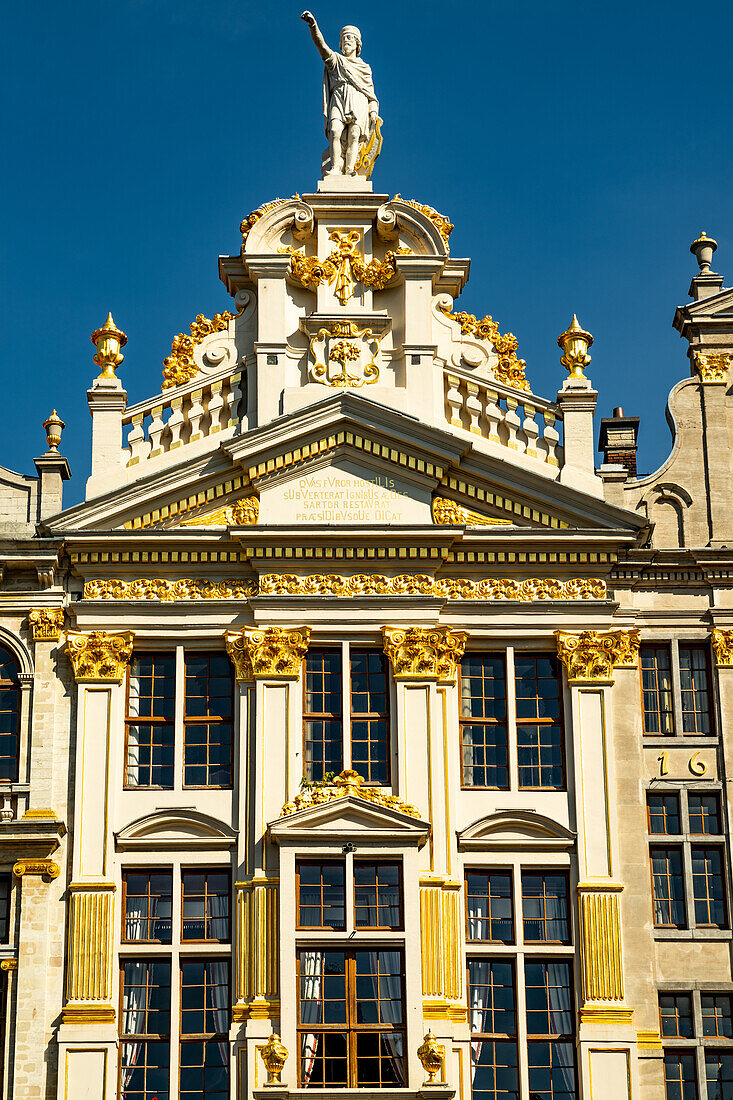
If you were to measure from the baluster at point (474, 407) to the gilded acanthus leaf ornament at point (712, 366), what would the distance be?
396 cm

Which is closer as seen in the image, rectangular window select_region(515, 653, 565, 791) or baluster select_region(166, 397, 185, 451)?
rectangular window select_region(515, 653, 565, 791)

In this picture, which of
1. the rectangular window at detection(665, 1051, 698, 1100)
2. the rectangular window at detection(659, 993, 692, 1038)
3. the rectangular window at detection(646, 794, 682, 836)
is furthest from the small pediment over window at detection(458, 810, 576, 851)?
the rectangular window at detection(665, 1051, 698, 1100)

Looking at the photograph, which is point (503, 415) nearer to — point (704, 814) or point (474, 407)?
point (474, 407)

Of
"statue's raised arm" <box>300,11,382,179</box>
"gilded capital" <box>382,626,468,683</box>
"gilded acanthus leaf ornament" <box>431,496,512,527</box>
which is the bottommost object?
"gilded capital" <box>382,626,468,683</box>

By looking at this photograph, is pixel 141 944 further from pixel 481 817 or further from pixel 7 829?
pixel 481 817

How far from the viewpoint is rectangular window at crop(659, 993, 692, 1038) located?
1442 inches

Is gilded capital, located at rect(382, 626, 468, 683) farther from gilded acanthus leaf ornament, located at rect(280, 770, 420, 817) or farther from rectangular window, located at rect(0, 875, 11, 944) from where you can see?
rectangular window, located at rect(0, 875, 11, 944)

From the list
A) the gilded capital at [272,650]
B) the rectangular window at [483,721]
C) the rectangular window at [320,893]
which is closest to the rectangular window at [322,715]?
the gilded capital at [272,650]

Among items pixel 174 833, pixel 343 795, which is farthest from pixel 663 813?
pixel 174 833

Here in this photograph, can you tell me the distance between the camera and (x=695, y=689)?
38.7 meters

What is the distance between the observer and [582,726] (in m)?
37.8

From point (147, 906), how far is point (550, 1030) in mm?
6641

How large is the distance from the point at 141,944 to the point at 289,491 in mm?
7927

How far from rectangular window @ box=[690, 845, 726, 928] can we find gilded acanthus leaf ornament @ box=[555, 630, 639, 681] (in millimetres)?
3215
